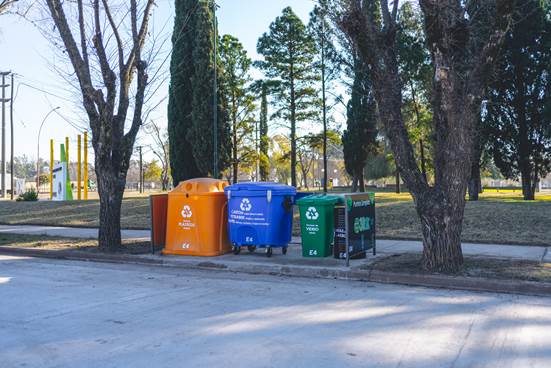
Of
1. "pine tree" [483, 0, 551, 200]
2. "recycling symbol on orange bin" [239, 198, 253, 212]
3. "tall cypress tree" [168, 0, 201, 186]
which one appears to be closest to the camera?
"recycling symbol on orange bin" [239, 198, 253, 212]

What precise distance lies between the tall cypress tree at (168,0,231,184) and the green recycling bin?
19313 mm

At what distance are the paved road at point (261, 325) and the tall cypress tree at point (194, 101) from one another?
67.2ft

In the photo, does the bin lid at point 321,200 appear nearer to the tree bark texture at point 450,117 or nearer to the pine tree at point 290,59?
the tree bark texture at point 450,117

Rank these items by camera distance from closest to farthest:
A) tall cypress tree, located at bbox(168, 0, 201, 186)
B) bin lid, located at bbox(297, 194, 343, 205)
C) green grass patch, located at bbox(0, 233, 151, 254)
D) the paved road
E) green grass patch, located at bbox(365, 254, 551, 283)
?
1. the paved road
2. green grass patch, located at bbox(365, 254, 551, 283)
3. bin lid, located at bbox(297, 194, 343, 205)
4. green grass patch, located at bbox(0, 233, 151, 254)
5. tall cypress tree, located at bbox(168, 0, 201, 186)

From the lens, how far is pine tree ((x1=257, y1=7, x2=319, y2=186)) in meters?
34.3

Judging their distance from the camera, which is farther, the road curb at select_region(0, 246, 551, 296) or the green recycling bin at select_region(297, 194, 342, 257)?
the green recycling bin at select_region(297, 194, 342, 257)

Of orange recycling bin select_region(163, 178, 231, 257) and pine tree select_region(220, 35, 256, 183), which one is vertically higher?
pine tree select_region(220, 35, 256, 183)

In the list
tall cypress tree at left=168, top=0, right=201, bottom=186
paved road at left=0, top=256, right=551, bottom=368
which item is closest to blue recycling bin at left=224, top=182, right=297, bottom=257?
paved road at left=0, top=256, right=551, bottom=368

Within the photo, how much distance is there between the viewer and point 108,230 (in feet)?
37.0

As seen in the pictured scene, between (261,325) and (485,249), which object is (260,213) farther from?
(485,249)

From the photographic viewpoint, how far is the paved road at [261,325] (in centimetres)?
439

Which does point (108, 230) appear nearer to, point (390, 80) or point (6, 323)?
point (6, 323)

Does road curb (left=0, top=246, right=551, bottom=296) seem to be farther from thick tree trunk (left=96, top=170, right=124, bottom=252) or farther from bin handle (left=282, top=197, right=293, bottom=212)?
bin handle (left=282, top=197, right=293, bottom=212)

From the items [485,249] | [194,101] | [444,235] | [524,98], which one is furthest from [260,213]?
[524,98]
